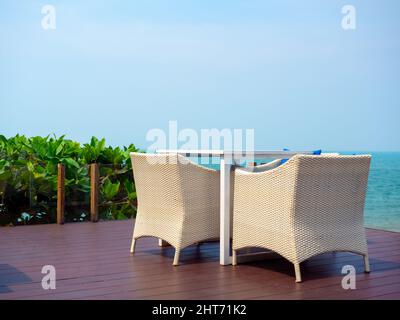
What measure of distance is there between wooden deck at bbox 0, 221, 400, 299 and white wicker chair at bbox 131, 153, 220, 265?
0.75ft

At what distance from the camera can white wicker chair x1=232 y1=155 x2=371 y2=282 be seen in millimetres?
3723

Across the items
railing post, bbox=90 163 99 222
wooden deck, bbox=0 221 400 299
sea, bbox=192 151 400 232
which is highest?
railing post, bbox=90 163 99 222

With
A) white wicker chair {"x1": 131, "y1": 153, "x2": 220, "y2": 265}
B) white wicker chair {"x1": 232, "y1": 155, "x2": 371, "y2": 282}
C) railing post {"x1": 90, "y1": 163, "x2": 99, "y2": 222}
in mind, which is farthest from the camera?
railing post {"x1": 90, "y1": 163, "x2": 99, "y2": 222}

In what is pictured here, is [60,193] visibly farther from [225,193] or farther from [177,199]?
[225,193]

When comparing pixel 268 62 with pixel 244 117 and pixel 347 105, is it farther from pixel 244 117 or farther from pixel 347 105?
pixel 347 105

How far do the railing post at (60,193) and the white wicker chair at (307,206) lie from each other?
3145 mm

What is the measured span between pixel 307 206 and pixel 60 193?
3730mm

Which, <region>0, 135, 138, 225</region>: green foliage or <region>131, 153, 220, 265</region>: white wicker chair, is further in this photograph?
<region>0, 135, 138, 225</region>: green foliage

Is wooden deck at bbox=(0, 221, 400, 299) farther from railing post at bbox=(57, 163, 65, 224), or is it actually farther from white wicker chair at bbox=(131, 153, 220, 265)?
railing post at bbox=(57, 163, 65, 224)

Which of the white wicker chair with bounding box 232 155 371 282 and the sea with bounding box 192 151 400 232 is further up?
the white wicker chair with bounding box 232 155 371 282

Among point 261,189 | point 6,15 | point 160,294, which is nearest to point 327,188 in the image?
point 261,189

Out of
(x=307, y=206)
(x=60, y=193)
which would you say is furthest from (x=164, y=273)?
(x=60, y=193)

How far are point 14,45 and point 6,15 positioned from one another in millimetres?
4052

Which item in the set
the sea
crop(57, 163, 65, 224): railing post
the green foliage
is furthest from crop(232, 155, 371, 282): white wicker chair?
the sea
